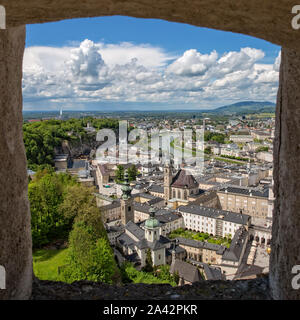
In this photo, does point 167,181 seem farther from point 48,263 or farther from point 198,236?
point 48,263

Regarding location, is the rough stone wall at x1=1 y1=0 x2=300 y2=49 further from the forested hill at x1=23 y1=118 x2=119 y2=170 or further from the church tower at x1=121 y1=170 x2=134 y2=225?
the forested hill at x1=23 y1=118 x2=119 y2=170

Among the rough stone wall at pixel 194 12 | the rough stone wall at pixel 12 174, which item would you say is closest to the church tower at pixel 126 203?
the rough stone wall at pixel 12 174

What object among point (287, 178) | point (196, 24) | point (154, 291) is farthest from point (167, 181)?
point (196, 24)

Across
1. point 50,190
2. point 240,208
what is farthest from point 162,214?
point 50,190

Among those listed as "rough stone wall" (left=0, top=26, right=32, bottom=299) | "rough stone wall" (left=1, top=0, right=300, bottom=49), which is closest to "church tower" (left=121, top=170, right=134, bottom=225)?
"rough stone wall" (left=0, top=26, right=32, bottom=299)

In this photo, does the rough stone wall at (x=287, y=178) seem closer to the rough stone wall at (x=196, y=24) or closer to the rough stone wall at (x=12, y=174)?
the rough stone wall at (x=196, y=24)
